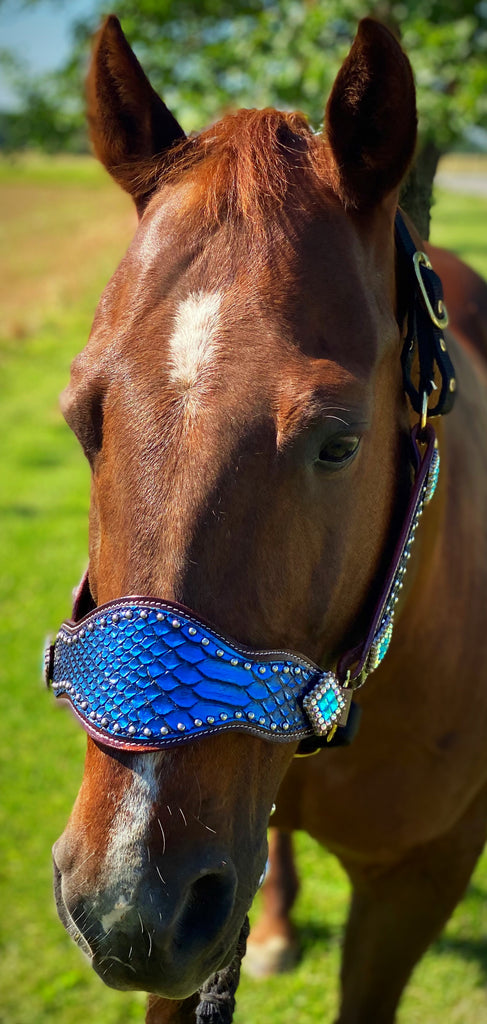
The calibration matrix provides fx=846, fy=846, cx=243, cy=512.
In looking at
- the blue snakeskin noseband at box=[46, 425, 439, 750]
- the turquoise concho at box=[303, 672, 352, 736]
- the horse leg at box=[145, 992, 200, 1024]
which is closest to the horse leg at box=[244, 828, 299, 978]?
the horse leg at box=[145, 992, 200, 1024]

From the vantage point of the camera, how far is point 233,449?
1.41m

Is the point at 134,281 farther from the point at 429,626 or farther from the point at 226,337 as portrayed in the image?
the point at 429,626

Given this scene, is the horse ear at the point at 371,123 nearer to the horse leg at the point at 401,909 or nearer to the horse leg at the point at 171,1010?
the horse leg at the point at 171,1010

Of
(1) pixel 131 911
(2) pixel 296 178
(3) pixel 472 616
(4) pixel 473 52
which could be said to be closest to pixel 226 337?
(2) pixel 296 178

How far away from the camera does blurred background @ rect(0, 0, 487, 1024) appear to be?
342 centimetres

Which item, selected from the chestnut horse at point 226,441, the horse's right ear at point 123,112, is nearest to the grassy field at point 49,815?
the chestnut horse at point 226,441

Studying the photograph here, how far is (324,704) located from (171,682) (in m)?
0.33

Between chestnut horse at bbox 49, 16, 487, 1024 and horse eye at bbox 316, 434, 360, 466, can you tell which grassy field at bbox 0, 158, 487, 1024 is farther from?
horse eye at bbox 316, 434, 360, 466

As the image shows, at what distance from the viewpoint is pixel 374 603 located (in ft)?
5.75

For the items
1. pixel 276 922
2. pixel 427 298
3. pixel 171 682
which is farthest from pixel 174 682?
pixel 276 922

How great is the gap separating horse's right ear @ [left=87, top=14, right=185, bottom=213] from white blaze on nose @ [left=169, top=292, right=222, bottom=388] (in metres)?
0.51

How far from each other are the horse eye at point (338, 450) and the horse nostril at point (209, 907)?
2.33 ft

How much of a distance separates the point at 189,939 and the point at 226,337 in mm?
999

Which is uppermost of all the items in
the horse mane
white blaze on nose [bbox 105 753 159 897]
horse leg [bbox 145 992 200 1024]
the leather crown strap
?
the horse mane
